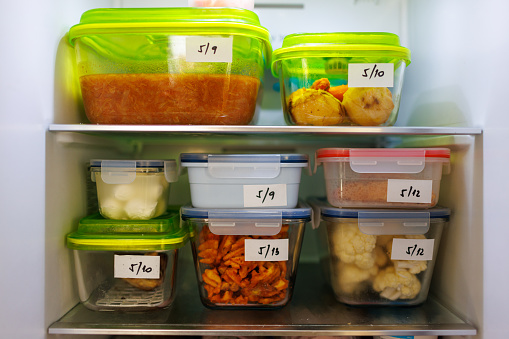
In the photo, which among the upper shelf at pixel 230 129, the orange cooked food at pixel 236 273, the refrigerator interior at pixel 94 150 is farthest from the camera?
the orange cooked food at pixel 236 273

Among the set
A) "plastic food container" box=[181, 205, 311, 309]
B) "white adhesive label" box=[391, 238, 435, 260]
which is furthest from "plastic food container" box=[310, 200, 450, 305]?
"plastic food container" box=[181, 205, 311, 309]

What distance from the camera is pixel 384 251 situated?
1.07 meters

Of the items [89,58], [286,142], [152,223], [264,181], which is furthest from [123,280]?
[286,142]

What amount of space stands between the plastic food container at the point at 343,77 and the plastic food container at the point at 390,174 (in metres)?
0.09

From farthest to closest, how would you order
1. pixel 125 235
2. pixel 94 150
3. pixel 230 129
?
pixel 94 150 < pixel 125 235 < pixel 230 129

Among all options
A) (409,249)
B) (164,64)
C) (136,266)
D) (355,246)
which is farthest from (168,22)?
(409,249)

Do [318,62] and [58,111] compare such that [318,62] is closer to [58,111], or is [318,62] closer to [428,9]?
[428,9]

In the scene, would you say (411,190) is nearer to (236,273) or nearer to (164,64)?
(236,273)

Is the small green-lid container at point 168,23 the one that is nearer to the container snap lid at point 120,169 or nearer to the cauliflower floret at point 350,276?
the container snap lid at point 120,169

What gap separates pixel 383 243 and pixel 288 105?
1.55 feet

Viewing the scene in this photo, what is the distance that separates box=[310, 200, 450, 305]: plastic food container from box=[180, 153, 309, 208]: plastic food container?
0.16 metres

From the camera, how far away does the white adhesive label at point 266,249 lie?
1.03 metres

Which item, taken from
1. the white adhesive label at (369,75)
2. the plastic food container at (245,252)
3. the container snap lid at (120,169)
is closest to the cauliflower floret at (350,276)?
the plastic food container at (245,252)

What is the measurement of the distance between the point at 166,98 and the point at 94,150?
40cm
